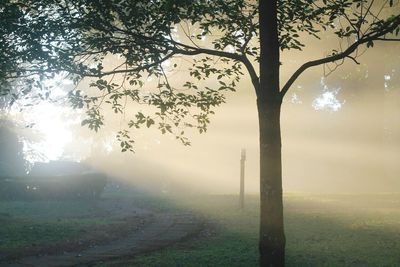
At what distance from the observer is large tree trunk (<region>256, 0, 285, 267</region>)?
7309 mm

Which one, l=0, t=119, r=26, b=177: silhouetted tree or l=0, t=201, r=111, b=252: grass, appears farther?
l=0, t=119, r=26, b=177: silhouetted tree

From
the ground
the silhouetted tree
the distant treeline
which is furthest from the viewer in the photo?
the silhouetted tree

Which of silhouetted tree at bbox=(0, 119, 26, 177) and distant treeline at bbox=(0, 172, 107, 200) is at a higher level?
silhouetted tree at bbox=(0, 119, 26, 177)

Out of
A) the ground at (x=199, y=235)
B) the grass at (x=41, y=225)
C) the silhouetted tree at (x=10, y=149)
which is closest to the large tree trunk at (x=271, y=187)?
the ground at (x=199, y=235)

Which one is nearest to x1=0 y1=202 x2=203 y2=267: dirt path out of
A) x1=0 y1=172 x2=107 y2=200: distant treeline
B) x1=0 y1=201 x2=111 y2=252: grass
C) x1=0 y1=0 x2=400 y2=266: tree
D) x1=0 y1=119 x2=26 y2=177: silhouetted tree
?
x1=0 y1=201 x2=111 y2=252: grass

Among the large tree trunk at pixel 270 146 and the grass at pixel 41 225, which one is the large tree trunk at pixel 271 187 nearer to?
the large tree trunk at pixel 270 146

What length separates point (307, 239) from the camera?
1211 centimetres

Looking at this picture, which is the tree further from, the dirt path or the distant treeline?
the distant treeline

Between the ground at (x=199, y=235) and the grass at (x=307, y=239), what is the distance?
0.02 metres

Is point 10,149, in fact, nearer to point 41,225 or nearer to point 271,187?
point 41,225

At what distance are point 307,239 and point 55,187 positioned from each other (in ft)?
54.9

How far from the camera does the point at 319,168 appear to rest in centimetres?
4872

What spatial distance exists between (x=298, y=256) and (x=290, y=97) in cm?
3824

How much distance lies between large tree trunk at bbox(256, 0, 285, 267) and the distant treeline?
61.8ft
